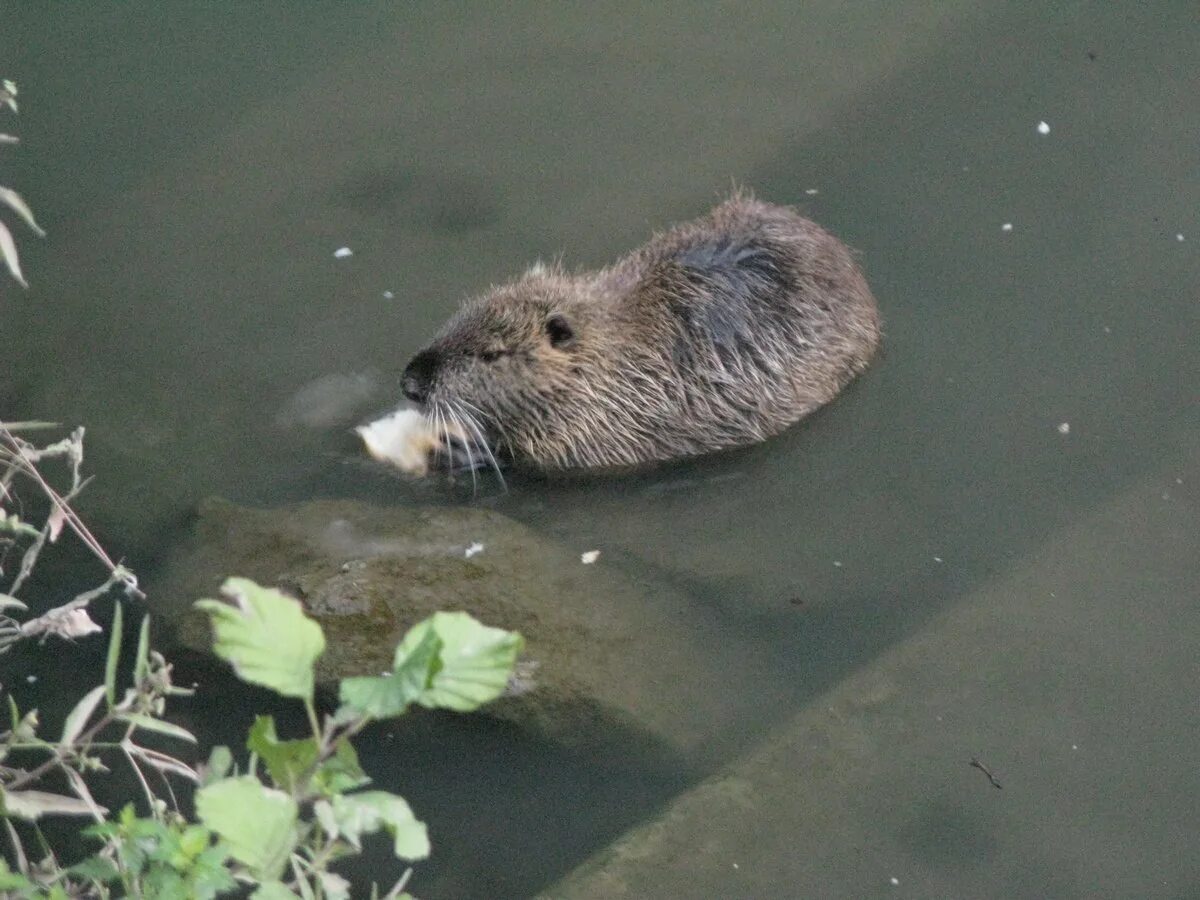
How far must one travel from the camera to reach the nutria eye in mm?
4098

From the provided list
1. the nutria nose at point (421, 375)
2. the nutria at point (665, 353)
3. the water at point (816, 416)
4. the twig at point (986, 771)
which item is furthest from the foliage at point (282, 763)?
the nutria at point (665, 353)

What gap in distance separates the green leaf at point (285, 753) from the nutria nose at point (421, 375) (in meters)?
2.54

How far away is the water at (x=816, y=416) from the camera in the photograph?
315cm

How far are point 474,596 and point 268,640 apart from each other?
2.04 m

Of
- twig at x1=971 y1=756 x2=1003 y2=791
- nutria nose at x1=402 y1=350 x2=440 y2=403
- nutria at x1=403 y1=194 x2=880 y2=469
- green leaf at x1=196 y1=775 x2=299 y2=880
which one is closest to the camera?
green leaf at x1=196 y1=775 x2=299 y2=880

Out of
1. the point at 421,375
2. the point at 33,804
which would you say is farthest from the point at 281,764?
the point at 421,375

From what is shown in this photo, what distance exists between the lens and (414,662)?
1412mm

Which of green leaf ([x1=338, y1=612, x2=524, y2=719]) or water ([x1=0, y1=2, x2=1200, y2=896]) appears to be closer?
green leaf ([x1=338, y1=612, x2=524, y2=719])

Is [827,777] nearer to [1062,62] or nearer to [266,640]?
[266,640]

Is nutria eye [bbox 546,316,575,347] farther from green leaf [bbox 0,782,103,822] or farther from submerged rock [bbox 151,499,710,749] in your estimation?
green leaf [bbox 0,782,103,822]

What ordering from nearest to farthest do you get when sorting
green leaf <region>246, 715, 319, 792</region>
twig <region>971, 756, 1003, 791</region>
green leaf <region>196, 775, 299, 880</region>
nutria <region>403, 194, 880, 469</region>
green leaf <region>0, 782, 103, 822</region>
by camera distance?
green leaf <region>196, 775, 299, 880</region>, green leaf <region>246, 715, 319, 792</region>, green leaf <region>0, 782, 103, 822</region>, twig <region>971, 756, 1003, 791</region>, nutria <region>403, 194, 880, 469</region>

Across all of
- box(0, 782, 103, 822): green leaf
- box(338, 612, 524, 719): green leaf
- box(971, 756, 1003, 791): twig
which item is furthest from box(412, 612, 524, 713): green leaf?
box(971, 756, 1003, 791): twig

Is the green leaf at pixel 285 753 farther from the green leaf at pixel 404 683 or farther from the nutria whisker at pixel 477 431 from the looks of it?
the nutria whisker at pixel 477 431

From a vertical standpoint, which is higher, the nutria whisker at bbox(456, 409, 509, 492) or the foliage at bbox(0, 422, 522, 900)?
the foliage at bbox(0, 422, 522, 900)
